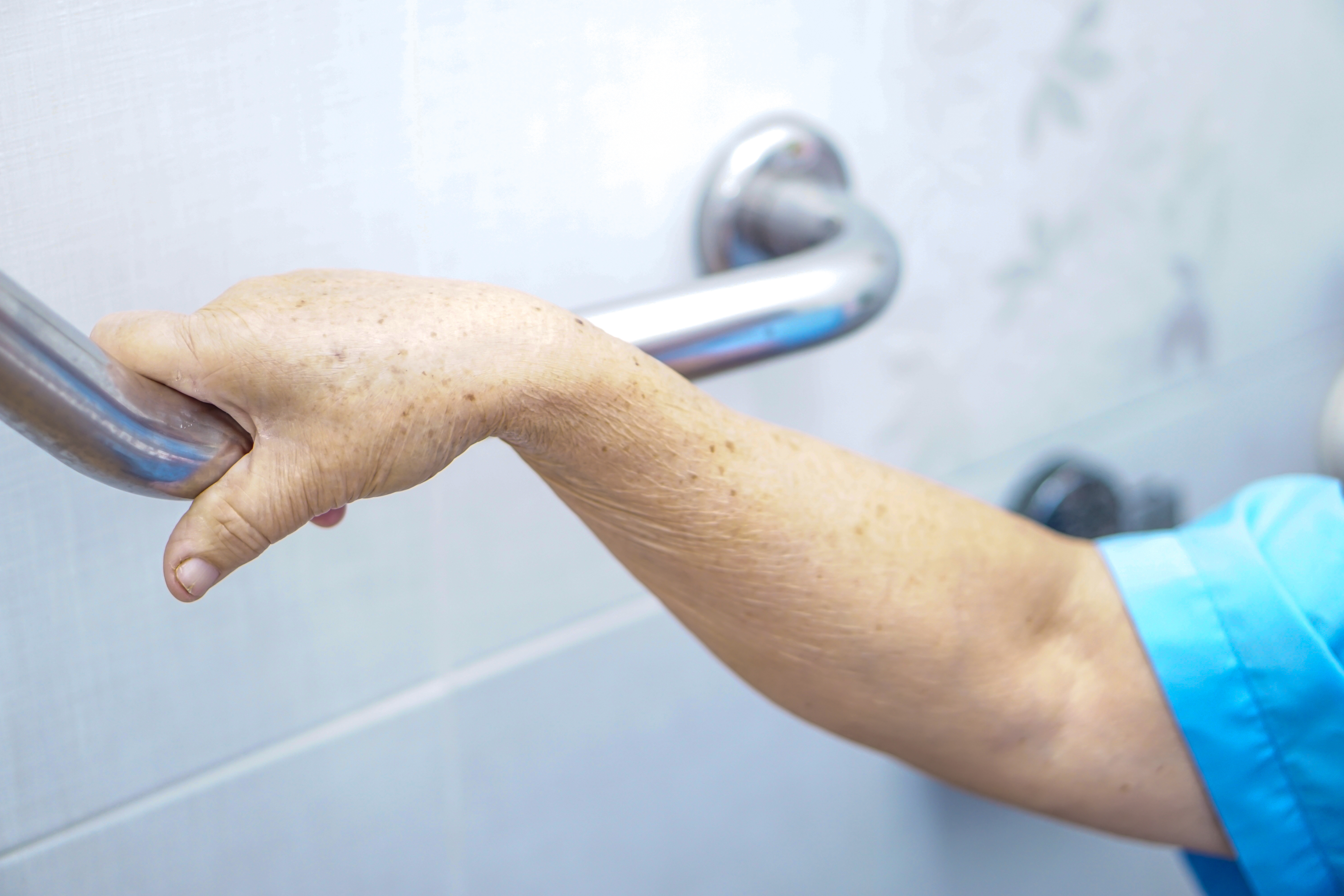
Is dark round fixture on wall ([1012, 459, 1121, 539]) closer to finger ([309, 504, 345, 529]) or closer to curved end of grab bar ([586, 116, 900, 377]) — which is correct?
curved end of grab bar ([586, 116, 900, 377])

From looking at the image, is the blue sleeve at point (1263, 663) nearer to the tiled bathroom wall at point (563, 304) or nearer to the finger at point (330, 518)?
the tiled bathroom wall at point (563, 304)

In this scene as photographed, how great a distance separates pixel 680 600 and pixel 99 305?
18 centimetres

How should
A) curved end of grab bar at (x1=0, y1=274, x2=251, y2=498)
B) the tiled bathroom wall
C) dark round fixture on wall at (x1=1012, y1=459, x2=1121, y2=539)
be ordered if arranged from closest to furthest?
curved end of grab bar at (x1=0, y1=274, x2=251, y2=498), the tiled bathroom wall, dark round fixture on wall at (x1=1012, y1=459, x2=1121, y2=539)

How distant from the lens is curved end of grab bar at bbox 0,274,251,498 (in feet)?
0.60

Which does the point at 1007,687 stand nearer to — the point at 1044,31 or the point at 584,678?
the point at 584,678

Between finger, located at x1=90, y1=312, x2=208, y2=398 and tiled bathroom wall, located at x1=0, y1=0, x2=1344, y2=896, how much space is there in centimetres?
10

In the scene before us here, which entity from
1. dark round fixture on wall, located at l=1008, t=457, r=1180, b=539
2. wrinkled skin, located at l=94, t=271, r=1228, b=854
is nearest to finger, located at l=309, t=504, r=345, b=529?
wrinkled skin, located at l=94, t=271, r=1228, b=854

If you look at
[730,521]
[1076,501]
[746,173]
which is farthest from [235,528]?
[1076,501]

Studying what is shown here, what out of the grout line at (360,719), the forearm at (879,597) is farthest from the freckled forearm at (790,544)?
the grout line at (360,719)

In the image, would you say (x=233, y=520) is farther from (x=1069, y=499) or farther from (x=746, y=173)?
(x=1069, y=499)

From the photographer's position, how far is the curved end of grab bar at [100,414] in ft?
0.60

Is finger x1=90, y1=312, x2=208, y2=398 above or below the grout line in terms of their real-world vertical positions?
above

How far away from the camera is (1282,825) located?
38 centimetres

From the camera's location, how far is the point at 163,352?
8.0 inches
